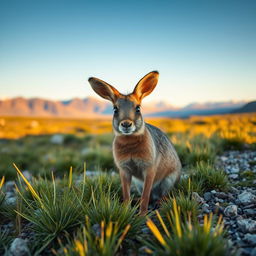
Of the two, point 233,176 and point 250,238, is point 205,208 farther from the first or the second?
point 233,176

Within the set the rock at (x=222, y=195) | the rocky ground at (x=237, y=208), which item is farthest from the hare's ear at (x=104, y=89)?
the rock at (x=222, y=195)

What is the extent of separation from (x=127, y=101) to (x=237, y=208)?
2519 millimetres

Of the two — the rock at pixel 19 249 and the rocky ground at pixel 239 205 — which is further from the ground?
the rocky ground at pixel 239 205

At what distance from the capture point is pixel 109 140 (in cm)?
1873

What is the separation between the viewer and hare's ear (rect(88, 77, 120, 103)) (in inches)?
161

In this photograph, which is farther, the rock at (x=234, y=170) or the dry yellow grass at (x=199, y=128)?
the dry yellow grass at (x=199, y=128)

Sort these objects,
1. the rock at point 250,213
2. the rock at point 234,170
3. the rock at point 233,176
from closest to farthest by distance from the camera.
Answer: the rock at point 250,213, the rock at point 233,176, the rock at point 234,170

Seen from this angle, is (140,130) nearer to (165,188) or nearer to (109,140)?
(165,188)

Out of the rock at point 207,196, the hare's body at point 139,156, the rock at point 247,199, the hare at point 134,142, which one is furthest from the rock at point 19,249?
the rock at point 247,199

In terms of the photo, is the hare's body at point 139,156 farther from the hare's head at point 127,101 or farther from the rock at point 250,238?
the rock at point 250,238

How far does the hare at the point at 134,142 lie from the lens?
3889 millimetres

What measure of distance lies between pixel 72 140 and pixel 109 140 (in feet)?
18.5

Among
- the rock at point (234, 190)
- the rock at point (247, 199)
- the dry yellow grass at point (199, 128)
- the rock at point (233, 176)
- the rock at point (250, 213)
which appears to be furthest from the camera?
the dry yellow grass at point (199, 128)

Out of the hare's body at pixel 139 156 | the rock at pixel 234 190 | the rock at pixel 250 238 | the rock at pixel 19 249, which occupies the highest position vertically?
the hare's body at pixel 139 156
